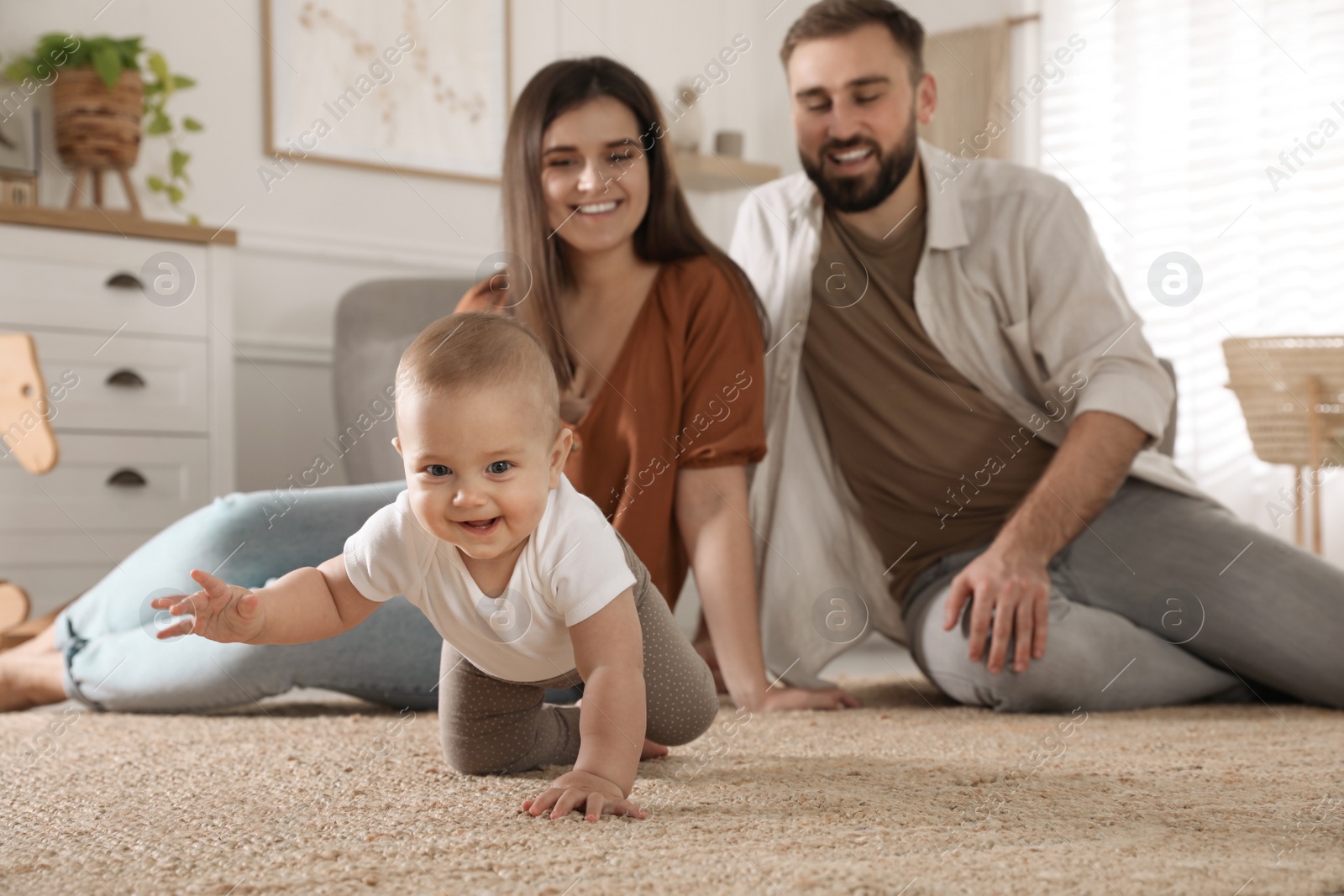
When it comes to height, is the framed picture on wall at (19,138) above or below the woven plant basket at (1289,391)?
above

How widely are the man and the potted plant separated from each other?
4.09ft

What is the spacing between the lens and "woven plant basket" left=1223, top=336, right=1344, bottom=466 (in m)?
2.89

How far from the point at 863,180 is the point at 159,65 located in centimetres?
146

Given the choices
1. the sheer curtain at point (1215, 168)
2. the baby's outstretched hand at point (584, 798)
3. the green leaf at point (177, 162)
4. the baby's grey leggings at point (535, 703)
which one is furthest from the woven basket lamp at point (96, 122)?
the sheer curtain at point (1215, 168)

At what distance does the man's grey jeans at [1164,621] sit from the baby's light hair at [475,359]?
0.86 metres

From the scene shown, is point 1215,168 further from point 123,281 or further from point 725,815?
point 725,815

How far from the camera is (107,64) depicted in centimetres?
219

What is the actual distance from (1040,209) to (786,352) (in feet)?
1.32

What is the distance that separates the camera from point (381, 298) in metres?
2.31

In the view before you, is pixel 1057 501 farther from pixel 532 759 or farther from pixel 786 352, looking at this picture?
pixel 532 759

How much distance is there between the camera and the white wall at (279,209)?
246 cm

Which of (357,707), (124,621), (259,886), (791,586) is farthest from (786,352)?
(259,886)

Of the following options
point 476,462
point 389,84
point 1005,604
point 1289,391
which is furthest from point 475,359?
point 1289,391

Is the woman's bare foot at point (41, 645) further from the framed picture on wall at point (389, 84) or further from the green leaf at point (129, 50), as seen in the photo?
the framed picture on wall at point (389, 84)
